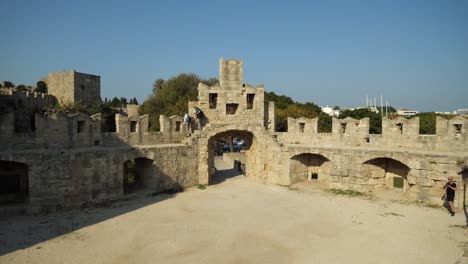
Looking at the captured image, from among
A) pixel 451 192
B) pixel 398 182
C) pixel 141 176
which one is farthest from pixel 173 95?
pixel 451 192

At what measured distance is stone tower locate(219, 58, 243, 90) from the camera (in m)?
17.7

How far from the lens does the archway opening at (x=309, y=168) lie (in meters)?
17.2

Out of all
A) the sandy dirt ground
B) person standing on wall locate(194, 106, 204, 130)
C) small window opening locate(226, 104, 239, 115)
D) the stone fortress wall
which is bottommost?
the sandy dirt ground

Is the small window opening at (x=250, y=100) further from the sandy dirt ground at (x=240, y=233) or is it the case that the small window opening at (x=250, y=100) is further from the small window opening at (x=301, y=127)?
the sandy dirt ground at (x=240, y=233)

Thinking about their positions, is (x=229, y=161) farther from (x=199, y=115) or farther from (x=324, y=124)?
(x=324, y=124)

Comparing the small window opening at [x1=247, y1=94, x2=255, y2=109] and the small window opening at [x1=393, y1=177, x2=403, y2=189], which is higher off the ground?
the small window opening at [x1=247, y1=94, x2=255, y2=109]

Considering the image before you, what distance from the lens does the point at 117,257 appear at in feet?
28.8

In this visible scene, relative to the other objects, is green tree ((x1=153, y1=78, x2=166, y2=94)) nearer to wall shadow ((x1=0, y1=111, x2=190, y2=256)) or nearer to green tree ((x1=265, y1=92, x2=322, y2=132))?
green tree ((x1=265, y1=92, x2=322, y2=132))

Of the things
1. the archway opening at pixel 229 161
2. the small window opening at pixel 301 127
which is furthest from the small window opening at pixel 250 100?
the small window opening at pixel 301 127

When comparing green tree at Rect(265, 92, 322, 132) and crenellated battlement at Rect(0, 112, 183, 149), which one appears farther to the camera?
green tree at Rect(265, 92, 322, 132)

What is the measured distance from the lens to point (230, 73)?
1781 cm

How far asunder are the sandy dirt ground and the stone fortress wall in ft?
3.62

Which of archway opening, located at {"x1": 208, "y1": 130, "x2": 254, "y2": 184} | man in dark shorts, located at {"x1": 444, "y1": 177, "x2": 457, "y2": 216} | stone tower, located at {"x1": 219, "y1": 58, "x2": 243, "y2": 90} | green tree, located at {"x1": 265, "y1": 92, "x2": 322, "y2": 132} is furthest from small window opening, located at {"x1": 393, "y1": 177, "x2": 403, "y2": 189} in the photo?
green tree, located at {"x1": 265, "y1": 92, "x2": 322, "y2": 132}

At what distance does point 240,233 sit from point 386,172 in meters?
9.10
